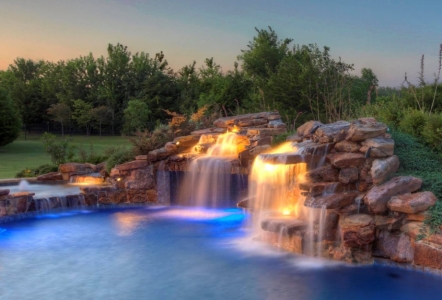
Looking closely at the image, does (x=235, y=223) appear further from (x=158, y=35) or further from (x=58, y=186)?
(x=158, y=35)

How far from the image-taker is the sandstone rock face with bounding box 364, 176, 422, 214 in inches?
275

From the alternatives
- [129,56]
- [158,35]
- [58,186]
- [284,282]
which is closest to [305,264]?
[284,282]

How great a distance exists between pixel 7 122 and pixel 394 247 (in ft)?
96.1

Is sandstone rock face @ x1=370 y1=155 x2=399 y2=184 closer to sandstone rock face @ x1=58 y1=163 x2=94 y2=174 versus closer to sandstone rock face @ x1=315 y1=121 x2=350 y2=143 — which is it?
sandstone rock face @ x1=315 y1=121 x2=350 y2=143

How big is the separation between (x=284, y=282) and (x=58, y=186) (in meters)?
8.93

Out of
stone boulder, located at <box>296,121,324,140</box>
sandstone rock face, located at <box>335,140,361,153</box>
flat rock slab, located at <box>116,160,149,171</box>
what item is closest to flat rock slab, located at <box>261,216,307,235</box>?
sandstone rock face, located at <box>335,140,361,153</box>

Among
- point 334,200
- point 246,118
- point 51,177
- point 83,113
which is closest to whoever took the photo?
point 334,200

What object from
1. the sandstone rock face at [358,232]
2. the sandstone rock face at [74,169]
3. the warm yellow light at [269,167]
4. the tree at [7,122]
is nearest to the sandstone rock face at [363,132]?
the warm yellow light at [269,167]

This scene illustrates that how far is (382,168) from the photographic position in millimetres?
7570

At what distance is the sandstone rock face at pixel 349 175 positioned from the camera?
25.7 feet

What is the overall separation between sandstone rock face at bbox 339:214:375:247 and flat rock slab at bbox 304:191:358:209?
0.41 metres

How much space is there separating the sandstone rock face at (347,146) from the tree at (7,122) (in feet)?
87.8

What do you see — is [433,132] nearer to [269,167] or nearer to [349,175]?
[349,175]

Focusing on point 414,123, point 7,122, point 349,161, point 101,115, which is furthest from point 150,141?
point 101,115
